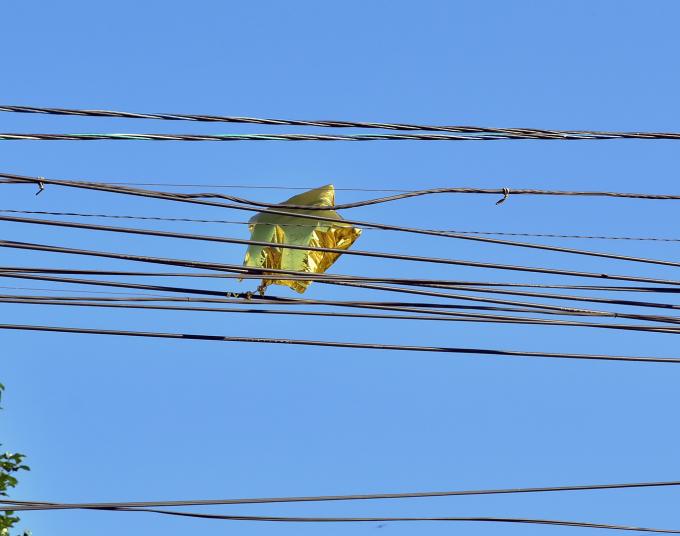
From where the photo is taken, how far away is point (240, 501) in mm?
6848

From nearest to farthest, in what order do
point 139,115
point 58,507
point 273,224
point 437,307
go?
point 139,115, point 58,507, point 437,307, point 273,224

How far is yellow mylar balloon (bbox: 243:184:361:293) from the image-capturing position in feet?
26.5

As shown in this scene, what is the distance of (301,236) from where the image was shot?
8344mm

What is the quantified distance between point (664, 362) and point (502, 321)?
1112 mm

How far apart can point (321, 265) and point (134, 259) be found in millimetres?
1830

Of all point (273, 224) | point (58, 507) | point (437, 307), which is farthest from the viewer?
point (273, 224)

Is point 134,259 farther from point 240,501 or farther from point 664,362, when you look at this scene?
point 664,362

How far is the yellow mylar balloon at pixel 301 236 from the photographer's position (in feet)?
26.5

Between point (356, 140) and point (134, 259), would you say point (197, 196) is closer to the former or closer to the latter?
point (134, 259)

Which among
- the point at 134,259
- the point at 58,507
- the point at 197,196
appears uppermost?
the point at 197,196

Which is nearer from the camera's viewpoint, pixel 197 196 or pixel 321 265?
pixel 197 196

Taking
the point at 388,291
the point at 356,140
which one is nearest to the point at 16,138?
the point at 356,140

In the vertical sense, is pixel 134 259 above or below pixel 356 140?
below

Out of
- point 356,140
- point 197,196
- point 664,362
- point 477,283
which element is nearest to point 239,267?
point 197,196
